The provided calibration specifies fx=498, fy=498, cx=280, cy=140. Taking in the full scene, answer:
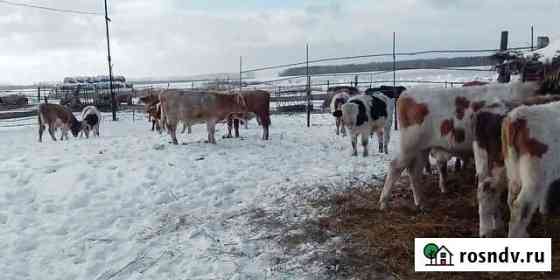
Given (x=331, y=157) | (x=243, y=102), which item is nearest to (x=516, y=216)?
(x=331, y=157)

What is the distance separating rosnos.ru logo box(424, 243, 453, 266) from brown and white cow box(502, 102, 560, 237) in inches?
20.6

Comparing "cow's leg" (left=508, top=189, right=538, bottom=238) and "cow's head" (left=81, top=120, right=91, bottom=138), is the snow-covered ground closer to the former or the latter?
"cow's leg" (left=508, top=189, right=538, bottom=238)

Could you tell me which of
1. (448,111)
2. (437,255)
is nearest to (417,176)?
(448,111)

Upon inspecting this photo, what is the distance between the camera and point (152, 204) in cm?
639

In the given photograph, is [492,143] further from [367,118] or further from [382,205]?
[367,118]

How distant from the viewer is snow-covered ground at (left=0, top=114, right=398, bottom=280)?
14.9 feet

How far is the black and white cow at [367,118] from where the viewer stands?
32.5 ft

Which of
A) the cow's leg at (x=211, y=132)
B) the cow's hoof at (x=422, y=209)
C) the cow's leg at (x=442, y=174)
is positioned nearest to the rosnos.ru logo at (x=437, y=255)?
the cow's hoof at (x=422, y=209)

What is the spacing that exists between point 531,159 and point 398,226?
154 cm

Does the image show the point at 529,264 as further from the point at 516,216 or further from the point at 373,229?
the point at 373,229

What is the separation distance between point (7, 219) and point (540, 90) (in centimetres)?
618

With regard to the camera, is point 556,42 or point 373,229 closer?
point 373,229

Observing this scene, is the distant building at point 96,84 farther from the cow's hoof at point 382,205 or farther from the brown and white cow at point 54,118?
the cow's hoof at point 382,205

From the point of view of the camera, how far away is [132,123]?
68.5ft
